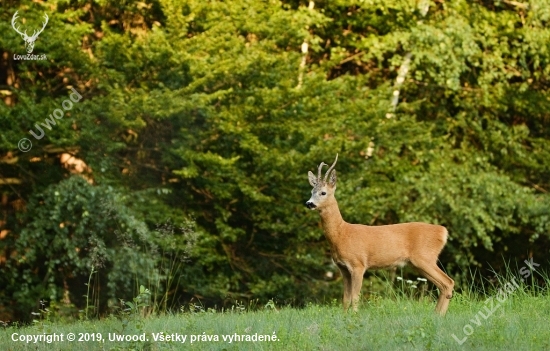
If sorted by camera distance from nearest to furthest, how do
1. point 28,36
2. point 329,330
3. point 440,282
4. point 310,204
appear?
point 329,330 < point 440,282 < point 310,204 < point 28,36

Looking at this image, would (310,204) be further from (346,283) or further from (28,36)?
(28,36)

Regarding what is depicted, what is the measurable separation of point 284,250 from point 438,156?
11.0 feet

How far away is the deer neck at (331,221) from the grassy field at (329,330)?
3.07ft

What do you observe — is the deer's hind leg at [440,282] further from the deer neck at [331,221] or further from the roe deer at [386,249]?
the deer neck at [331,221]

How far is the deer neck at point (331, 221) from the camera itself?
9.02 meters

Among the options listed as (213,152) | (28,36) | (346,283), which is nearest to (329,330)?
(346,283)

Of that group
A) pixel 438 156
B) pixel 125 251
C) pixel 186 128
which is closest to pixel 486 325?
pixel 125 251

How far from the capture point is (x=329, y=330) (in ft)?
21.9

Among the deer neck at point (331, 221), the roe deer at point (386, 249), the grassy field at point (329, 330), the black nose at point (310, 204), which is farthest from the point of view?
the deer neck at point (331, 221)

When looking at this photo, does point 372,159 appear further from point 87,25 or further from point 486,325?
point 486,325

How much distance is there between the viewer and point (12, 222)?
14.2 m

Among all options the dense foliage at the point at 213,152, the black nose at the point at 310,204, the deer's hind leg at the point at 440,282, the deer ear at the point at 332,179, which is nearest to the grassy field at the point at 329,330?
the deer's hind leg at the point at 440,282

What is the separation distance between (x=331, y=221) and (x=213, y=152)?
5.59m

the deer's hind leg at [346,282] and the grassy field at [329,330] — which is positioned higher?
the grassy field at [329,330]
